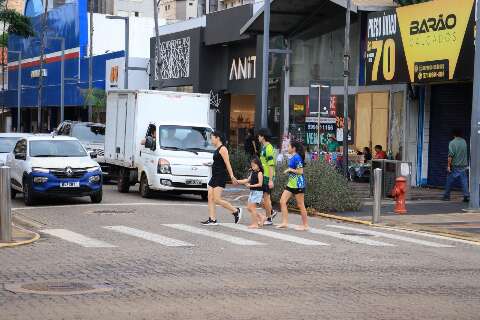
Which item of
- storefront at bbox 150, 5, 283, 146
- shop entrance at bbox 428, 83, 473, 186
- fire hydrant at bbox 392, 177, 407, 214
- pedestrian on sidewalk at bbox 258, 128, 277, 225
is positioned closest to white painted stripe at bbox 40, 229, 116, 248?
pedestrian on sidewalk at bbox 258, 128, 277, 225

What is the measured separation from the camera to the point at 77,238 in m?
14.6

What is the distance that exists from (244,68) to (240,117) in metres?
2.68

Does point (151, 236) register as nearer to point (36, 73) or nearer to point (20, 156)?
point (20, 156)

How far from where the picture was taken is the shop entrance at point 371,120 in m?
29.9

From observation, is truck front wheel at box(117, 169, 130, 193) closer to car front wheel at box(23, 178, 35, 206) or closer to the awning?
car front wheel at box(23, 178, 35, 206)

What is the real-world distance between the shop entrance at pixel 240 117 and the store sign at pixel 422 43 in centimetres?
1212

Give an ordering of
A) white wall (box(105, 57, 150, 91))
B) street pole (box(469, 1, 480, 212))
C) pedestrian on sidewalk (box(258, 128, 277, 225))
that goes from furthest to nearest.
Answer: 1. white wall (box(105, 57, 150, 91))
2. street pole (box(469, 1, 480, 212))
3. pedestrian on sidewalk (box(258, 128, 277, 225))

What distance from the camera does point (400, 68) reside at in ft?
86.5

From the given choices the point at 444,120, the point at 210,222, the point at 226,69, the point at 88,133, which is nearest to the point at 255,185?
the point at 210,222

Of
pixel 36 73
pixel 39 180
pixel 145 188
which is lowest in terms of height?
pixel 145 188

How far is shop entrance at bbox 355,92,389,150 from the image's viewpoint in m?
29.9

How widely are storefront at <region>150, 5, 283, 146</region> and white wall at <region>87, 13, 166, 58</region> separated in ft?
54.0

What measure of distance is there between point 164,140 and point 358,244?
32.5ft

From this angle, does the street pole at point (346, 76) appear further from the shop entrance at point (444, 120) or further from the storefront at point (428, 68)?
the shop entrance at point (444, 120)
